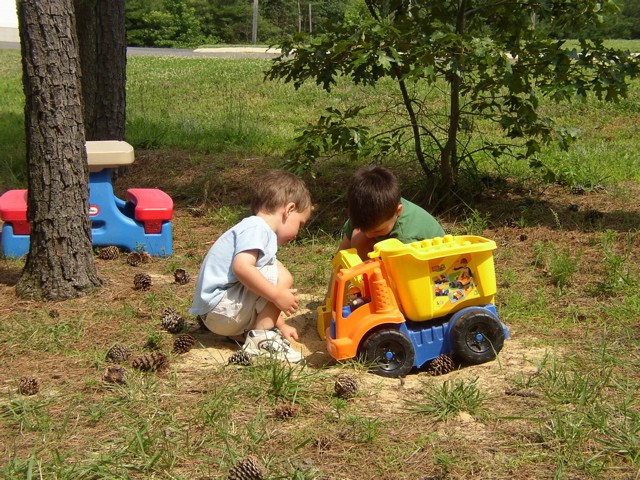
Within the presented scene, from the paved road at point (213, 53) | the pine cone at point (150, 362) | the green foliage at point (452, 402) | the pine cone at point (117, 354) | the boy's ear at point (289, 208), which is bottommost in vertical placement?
the pine cone at point (117, 354)

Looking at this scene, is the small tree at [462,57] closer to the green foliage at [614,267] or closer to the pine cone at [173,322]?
the green foliage at [614,267]

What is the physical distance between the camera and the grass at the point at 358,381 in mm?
2676

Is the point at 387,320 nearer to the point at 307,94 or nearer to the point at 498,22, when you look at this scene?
the point at 498,22

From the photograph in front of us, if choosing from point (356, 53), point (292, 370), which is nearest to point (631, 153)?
point (356, 53)

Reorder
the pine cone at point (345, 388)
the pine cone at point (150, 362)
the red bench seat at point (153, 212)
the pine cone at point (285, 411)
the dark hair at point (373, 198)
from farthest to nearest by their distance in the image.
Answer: the red bench seat at point (153, 212), the dark hair at point (373, 198), the pine cone at point (150, 362), the pine cone at point (345, 388), the pine cone at point (285, 411)

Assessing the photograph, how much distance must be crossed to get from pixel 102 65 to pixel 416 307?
4535mm

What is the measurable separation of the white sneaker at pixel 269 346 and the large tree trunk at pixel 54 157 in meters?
1.16

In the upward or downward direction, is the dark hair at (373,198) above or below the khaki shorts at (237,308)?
above

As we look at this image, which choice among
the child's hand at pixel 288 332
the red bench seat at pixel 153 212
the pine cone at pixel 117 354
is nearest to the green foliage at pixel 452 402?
the child's hand at pixel 288 332

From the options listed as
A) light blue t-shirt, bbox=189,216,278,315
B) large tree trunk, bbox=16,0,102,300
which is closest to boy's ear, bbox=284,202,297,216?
light blue t-shirt, bbox=189,216,278,315

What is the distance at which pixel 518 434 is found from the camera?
9.36 ft

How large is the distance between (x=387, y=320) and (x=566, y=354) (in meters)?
0.82

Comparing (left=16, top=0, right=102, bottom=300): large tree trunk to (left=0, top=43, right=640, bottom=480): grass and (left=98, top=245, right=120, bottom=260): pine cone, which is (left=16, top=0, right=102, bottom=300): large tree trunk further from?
(left=98, top=245, right=120, bottom=260): pine cone

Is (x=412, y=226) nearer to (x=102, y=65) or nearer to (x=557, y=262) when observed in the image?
(x=557, y=262)
